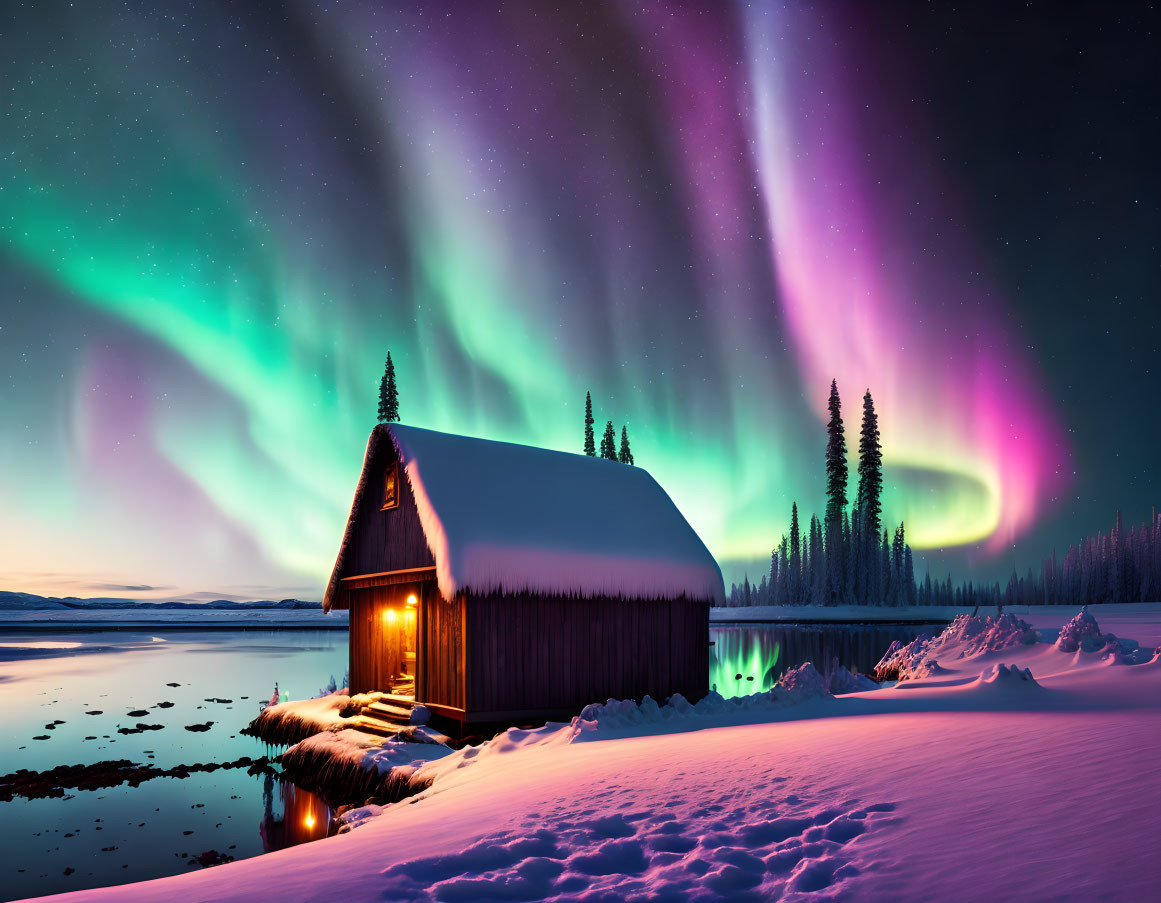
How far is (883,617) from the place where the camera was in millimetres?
69000

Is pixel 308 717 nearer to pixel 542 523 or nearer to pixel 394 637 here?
pixel 394 637

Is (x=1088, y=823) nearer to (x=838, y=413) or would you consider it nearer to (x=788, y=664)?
(x=788, y=664)

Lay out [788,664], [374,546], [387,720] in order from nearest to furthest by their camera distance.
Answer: [387,720], [374,546], [788,664]

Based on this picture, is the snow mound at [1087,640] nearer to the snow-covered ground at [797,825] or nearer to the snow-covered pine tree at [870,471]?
the snow-covered ground at [797,825]

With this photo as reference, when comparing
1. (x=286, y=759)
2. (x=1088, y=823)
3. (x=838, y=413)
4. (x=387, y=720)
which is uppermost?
(x=838, y=413)

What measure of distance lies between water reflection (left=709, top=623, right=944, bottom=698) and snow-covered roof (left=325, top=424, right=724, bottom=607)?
6.88m

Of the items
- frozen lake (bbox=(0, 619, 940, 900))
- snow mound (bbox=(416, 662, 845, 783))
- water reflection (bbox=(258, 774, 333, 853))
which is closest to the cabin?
snow mound (bbox=(416, 662, 845, 783))

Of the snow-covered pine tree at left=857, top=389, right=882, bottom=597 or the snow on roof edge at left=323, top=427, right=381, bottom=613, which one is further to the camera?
the snow-covered pine tree at left=857, top=389, right=882, bottom=597

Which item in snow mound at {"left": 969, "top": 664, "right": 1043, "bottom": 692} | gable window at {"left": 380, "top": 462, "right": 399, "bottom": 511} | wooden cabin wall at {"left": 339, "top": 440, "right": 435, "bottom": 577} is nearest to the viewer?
snow mound at {"left": 969, "top": 664, "right": 1043, "bottom": 692}

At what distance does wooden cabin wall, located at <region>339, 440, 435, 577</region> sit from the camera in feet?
58.0

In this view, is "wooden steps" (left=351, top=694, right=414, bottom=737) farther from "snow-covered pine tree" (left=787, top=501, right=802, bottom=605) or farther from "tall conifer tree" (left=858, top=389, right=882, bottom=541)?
"snow-covered pine tree" (left=787, top=501, right=802, bottom=605)

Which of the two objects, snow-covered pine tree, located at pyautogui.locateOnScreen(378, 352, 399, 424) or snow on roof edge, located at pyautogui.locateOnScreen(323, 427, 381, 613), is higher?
snow-covered pine tree, located at pyautogui.locateOnScreen(378, 352, 399, 424)

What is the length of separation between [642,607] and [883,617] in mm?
58741

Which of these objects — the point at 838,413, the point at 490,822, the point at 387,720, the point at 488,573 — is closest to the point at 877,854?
the point at 490,822
